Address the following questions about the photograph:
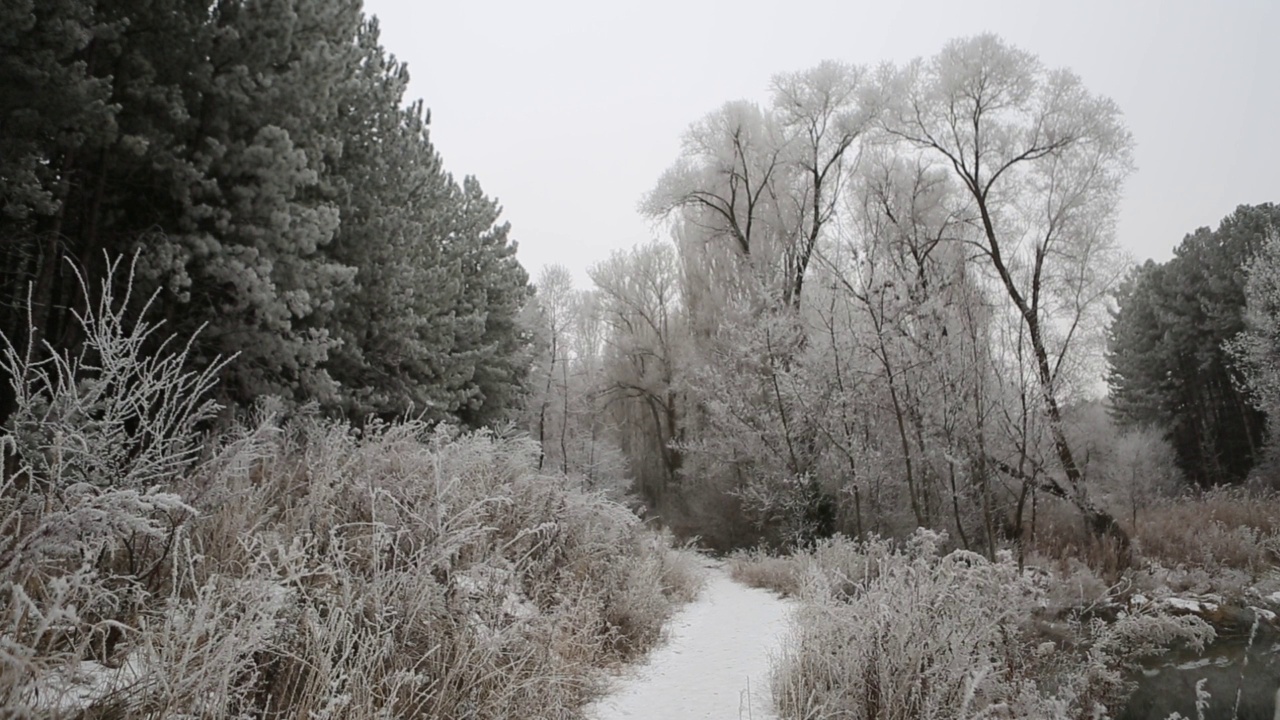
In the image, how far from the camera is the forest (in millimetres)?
2883

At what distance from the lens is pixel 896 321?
31.2 feet

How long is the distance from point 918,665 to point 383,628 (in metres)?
2.82

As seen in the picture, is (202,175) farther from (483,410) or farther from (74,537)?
(483,410)

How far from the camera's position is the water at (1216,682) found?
5.89m

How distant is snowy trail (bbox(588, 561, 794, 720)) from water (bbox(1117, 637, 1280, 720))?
10.2ft

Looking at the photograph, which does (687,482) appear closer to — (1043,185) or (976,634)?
(1043,185)

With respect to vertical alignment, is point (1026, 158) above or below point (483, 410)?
above

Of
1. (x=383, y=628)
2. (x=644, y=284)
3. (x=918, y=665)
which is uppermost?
(x=644, y=284)

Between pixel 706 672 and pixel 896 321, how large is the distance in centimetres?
613

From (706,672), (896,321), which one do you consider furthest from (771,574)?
(706,672)

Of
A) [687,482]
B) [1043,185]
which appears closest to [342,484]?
[1043,185]

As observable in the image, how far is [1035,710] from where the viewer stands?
13.3 ft

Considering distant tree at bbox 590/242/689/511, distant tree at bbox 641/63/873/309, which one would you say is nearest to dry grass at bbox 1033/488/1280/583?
distant tree at bbox 641/63/873/309

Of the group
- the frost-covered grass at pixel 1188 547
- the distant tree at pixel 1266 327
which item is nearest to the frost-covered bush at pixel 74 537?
the frost-covered grass at pixel 1188 547
